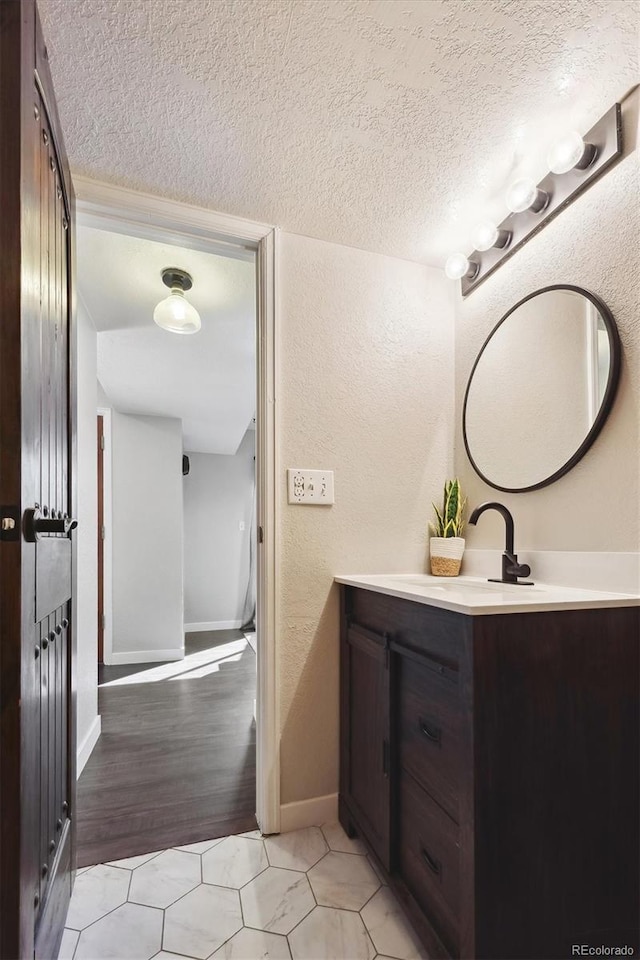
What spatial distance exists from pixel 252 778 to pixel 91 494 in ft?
4.96

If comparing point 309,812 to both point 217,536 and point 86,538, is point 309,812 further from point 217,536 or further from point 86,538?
point 217,536

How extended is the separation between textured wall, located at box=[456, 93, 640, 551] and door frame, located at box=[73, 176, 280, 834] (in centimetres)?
85

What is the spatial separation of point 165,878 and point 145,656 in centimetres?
276

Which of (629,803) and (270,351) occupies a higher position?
(270,351)

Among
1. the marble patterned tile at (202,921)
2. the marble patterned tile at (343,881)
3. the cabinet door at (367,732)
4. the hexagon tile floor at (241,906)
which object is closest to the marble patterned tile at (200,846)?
the hexagon tile floor at (241,906)

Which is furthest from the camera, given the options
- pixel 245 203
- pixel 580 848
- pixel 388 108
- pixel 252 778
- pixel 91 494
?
pixel 91 494

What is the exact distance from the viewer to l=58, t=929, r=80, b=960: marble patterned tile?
1.04 metres

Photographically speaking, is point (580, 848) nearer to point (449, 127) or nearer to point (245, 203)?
point (449, 127)

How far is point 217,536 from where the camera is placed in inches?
217

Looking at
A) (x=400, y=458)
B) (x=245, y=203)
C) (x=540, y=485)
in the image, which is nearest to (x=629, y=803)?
(x=540, y=485)

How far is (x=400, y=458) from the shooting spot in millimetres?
1757

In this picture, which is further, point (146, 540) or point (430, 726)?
point (146, 540)

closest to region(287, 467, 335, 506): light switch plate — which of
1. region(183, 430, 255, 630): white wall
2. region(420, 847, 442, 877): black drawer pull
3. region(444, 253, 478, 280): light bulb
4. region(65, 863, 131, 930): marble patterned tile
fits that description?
region(444, 253, 478, 280): light bulb

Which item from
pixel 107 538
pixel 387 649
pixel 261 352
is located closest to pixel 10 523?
pixel 387 649
